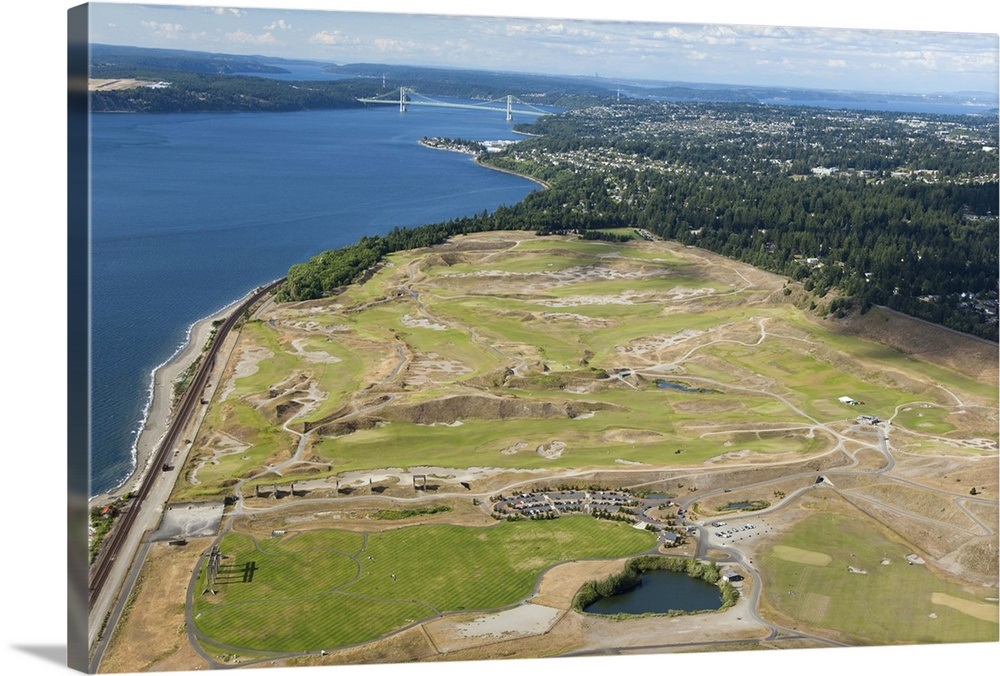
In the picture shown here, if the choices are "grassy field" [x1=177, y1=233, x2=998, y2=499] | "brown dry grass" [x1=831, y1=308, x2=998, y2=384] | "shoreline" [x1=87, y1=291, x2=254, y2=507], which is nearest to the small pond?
"grassy field" [x1=177, y1=233, x2=998, y2=499]

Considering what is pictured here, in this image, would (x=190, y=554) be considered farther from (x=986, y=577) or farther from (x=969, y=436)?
(x=969, y=436)

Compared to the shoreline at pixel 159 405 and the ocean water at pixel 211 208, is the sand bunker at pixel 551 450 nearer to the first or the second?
the shoreline at pixel 159 405

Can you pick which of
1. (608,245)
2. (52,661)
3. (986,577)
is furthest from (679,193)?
(52,661)

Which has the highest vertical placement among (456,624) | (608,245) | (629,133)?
(629,133)

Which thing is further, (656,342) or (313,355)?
(656,342)

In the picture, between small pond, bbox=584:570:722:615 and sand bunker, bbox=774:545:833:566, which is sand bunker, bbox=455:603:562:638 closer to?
small pond, bbox=584:570:722:615

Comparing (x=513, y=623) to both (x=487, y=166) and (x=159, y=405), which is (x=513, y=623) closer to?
(x=159, y=405)

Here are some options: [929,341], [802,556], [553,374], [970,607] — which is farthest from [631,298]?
[970,607]
